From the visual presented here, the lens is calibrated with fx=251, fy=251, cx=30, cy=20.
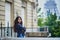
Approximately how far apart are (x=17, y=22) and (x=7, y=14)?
653cm

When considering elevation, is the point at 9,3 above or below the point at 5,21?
above

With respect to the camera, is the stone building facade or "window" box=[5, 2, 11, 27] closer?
Result: the stone building facade

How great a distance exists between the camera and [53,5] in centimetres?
6594

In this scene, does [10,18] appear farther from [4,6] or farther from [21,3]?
[21,3]

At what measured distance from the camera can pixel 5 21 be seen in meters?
16.3

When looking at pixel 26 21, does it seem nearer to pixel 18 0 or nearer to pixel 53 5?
pixel 18 0

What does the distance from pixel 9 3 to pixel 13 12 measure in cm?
93

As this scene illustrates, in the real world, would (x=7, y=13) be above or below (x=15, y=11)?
below

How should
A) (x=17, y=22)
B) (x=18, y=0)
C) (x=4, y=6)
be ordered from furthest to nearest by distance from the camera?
(x=18, y=0)
(x=4, y=6)
(x=17, y=22)

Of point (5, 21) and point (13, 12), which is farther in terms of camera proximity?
point (13, 12)

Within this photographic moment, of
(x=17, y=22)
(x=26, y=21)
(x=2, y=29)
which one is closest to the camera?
(x=17, y=22)

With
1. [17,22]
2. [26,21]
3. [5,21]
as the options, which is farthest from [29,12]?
[17,22]

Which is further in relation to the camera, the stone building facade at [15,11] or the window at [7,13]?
the window at [7,13]

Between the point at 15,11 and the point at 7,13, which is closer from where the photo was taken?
the point at 7,13
